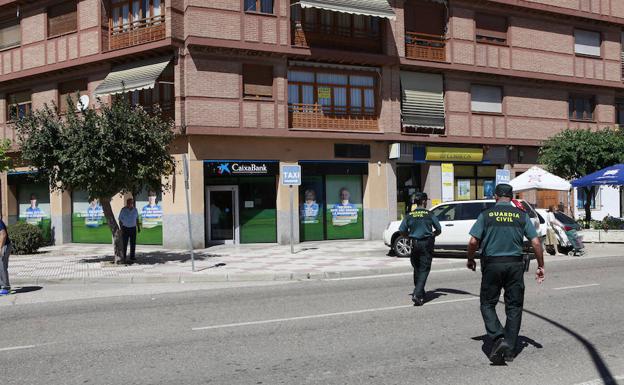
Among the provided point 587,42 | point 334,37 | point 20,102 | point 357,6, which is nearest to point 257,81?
point 334,37

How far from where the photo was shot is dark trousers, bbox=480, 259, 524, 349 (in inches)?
226

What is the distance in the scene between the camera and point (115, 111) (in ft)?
47.4

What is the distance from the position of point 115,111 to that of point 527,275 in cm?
1061

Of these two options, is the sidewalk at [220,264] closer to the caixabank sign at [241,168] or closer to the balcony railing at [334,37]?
the caixabank sign at [241,168]

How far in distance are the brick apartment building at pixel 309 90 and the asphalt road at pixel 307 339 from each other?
33.7ft

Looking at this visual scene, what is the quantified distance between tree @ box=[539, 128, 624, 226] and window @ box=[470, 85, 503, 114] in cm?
288

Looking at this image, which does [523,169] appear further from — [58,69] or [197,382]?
[197,382]

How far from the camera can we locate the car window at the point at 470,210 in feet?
52.5

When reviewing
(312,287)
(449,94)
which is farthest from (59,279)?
(449,94)

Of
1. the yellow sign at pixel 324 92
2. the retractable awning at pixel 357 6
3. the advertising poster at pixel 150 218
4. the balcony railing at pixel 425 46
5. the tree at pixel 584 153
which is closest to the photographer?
the retractable awning at pixel 357 6

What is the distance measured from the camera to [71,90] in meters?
22.4

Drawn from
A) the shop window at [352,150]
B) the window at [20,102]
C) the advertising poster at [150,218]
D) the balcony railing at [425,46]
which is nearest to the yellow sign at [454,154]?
the shop window at [352,150]

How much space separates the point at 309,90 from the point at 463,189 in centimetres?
833

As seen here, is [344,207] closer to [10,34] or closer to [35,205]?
[35,205]
